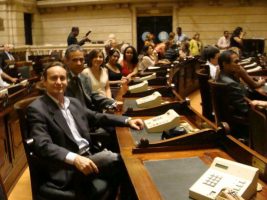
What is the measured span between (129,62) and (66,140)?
3.45 metres

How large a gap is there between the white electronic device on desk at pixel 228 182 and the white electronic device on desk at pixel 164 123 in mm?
783

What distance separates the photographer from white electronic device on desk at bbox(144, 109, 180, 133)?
91.7 inches

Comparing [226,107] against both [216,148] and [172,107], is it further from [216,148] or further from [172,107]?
[216,148]

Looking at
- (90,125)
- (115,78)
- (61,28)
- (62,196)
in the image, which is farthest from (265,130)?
(61,28)

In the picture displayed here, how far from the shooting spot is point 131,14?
1465cm

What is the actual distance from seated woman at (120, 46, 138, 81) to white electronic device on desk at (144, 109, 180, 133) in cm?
310

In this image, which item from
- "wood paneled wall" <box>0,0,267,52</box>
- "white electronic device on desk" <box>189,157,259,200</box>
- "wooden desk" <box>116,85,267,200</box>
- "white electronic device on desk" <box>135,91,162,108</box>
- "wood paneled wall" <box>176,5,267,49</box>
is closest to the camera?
"white electronic device on desk" <box>189,157,259,200</box>

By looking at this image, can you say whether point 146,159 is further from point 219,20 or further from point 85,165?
point 219,20

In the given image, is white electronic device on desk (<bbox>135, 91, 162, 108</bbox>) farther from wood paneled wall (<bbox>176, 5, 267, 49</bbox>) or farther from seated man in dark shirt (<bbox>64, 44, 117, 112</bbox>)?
wood paneled wall (<bbox>176, 5, 267, 49</bbox>)

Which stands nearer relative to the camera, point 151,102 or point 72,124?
point 72,124

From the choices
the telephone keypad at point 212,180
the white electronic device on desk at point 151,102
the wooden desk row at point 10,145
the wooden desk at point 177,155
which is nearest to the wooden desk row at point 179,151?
the wooden desk at point 177,155

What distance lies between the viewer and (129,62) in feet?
18.5

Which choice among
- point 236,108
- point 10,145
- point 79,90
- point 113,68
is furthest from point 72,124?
point 113,68

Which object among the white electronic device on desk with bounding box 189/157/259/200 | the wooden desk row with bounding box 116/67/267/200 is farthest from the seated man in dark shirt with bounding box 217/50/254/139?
the white electronic device on desk with bounding box 189/157/259/200
